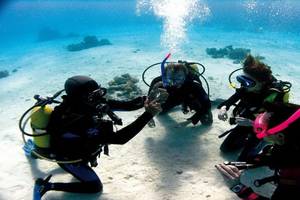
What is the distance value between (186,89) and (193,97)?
295 millimetres

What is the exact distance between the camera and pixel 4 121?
8875 mm

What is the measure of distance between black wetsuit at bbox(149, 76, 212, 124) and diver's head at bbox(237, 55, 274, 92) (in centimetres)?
159

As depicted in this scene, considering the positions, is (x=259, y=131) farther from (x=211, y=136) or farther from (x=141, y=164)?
(x=211, y=136)

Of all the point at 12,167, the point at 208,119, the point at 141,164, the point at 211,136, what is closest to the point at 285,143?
the point at 141,164

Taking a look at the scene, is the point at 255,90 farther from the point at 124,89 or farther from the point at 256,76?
the point at 124,89

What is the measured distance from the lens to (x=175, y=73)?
585 centimetres

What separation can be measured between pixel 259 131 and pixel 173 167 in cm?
274

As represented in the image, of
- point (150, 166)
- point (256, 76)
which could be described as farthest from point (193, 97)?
point (150, 166)

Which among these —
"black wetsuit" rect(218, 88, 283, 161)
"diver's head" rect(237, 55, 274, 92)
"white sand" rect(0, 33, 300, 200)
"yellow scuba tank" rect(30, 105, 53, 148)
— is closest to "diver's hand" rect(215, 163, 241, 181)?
"white sand" rect(0, 33, 300, 200)

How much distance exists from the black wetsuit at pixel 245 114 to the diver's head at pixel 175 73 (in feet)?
3.44

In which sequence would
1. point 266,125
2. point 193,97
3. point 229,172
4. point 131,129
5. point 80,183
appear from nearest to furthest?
point 266,125 → point 131,129 → point 80,183 → point 229,172 → point 193,97

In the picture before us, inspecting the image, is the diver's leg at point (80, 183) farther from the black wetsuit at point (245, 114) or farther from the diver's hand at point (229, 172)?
the black wetsuit at point (245, 114)

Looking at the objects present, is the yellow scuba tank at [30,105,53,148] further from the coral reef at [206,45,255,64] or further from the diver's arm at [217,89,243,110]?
the coral reef at [206,45,255,64]

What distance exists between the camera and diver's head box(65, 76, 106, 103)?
392cm
